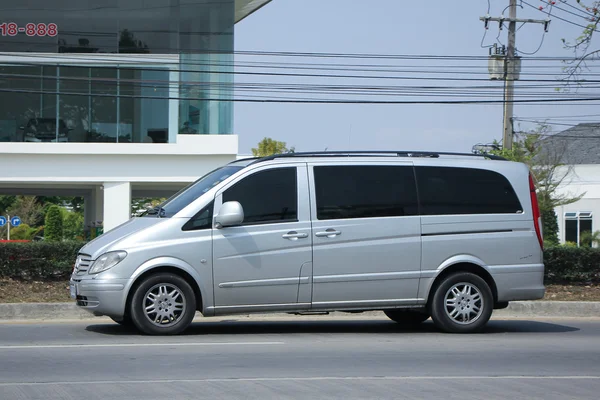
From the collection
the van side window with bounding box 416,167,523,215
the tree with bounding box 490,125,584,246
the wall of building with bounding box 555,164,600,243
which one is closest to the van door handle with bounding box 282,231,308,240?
the van side window with bounding box 416,167,523,215

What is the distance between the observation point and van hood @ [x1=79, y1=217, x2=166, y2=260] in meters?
10.2

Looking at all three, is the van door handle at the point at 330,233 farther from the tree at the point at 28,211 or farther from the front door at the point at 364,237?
the tree at the point at 28,211

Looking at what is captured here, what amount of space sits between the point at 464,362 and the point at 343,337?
2229 millimetres

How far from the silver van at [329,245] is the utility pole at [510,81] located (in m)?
17.2

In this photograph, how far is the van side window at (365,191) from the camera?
420 inches

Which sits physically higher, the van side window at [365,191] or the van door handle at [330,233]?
the van side window at [365,191]

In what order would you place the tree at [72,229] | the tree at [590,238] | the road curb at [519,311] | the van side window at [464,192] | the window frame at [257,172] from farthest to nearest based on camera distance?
1. the tree at [590,238]
2. the tree at [72,229]
3. the road curb at [519,311]
4. the van side window at [464,192]
5. the window frame at [257,172]

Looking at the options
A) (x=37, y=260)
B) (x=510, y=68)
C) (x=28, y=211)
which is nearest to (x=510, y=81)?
(x=510, y=68)

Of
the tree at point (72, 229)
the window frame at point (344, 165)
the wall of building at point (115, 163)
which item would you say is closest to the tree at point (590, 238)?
the wall of building at point (115, 163)

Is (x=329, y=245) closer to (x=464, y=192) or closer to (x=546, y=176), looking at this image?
(x=464, y=192)

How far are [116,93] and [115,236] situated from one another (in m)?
19.0

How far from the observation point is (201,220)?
1034 centimetres

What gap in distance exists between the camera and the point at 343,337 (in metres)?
10.6

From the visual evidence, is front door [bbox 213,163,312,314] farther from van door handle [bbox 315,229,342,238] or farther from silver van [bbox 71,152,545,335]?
van door handle [bbox 315,229,342,238]
